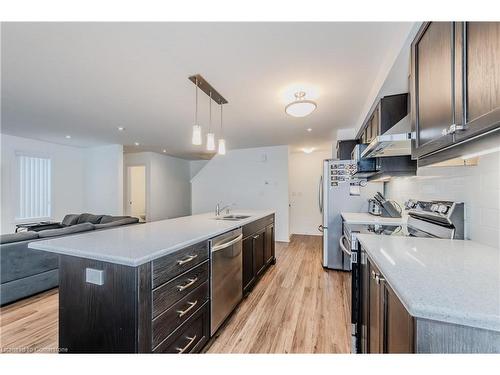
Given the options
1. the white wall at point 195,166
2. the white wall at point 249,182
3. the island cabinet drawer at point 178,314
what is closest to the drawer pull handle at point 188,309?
the island cabinet drawer at point 178,314

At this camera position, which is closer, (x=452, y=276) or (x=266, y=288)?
(x=452, y=276)

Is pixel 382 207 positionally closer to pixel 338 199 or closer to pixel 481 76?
pixel 338 199

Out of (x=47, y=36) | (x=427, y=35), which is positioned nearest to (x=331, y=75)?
(x=427, y=35)

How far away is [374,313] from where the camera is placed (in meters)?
1.24

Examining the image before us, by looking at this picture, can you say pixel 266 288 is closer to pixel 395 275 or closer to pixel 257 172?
pixel 395 275

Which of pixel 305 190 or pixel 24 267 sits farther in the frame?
pixel 305 190

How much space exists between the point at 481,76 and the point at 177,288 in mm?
1748

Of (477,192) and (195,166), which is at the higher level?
(195,166)

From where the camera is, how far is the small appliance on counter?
2.66 meters

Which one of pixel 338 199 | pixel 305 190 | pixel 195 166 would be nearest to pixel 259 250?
pixel 338 199

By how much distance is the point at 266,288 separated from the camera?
286 cm

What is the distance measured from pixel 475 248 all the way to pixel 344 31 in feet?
5.21

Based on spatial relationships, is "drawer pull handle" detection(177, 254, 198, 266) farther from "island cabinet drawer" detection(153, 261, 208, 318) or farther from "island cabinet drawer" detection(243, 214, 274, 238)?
"island cabinet drawer" detection(243, 214, 274, 238)

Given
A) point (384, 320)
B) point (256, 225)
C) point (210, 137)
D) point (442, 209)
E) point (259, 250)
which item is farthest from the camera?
point (259, 250)
